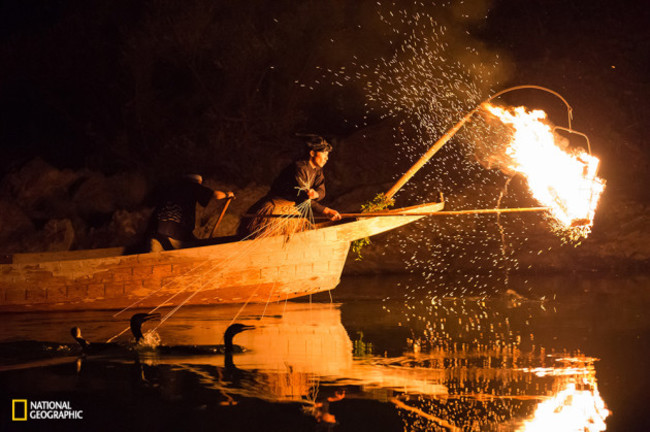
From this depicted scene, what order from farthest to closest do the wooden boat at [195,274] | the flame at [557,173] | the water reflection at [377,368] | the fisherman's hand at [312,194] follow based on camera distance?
the fisherman's hand at [312,194]
the wooden boat at [195,274]
the flame at [557,173]
the water reflection at [377,368]

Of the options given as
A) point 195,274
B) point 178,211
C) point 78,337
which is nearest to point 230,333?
point 78,337

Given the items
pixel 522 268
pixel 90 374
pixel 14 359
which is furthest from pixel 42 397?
pixel 522 268

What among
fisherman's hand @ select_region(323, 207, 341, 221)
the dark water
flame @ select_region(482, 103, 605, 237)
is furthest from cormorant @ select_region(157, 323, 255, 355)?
flame @ select_region(482, 103, 605, 237)

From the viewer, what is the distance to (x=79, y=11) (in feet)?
52.4

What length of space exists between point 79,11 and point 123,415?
13.0 m

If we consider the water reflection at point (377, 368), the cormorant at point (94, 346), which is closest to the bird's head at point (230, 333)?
the water reflection at point (377, 368)

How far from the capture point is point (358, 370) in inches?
240

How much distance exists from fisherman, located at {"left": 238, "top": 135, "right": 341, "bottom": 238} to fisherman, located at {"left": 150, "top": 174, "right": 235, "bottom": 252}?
0.50 meters

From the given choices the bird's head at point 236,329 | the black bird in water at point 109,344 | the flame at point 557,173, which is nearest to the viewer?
the bird's head at point 236,329

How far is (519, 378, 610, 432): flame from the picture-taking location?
4.59 meters

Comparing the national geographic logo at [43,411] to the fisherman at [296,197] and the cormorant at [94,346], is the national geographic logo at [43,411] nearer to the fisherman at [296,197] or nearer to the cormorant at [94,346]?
the cormorant at [94,346]

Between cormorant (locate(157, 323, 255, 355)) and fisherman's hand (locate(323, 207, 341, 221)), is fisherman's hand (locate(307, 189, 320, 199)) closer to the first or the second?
fisherman's hand (locate(323, 207, 341, 221))

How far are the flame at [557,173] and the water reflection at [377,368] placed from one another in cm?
133

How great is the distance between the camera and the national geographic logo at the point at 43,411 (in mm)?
5043
